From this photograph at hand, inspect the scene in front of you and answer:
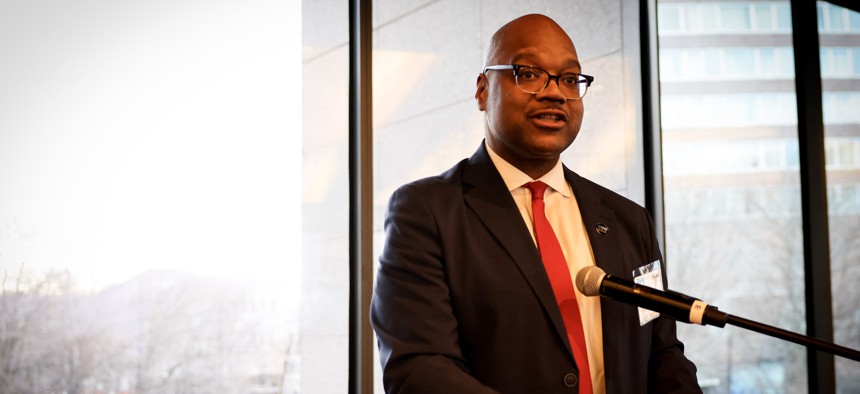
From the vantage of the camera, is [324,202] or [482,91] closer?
[482,91]

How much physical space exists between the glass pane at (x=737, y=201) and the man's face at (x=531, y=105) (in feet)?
6.87

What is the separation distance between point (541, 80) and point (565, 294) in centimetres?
45

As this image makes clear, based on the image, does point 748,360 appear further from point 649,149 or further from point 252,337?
point 252,337

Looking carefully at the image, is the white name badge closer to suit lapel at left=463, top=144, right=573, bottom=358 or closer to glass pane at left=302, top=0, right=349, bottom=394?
suit lapel at left=463, top=144, right=573, bottom=358

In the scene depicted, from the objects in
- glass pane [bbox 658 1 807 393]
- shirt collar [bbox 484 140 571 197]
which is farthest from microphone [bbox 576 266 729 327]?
glass pane [bbox 658 1 807 393]

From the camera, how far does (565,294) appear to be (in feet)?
5.54

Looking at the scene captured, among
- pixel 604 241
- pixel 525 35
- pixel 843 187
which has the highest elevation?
pixel 525 35

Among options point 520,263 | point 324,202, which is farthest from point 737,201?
point 520,263

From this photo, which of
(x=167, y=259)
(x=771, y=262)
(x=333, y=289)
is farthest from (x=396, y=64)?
(x=771, y=262)

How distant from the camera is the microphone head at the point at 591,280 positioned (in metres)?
1.47

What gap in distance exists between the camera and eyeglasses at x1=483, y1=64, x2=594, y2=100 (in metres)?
1.79

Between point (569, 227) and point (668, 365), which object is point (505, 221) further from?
point (668, 365)

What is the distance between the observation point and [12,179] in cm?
253

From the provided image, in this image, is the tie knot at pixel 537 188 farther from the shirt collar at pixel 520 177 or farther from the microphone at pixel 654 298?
the microphone at pixel 654 298
